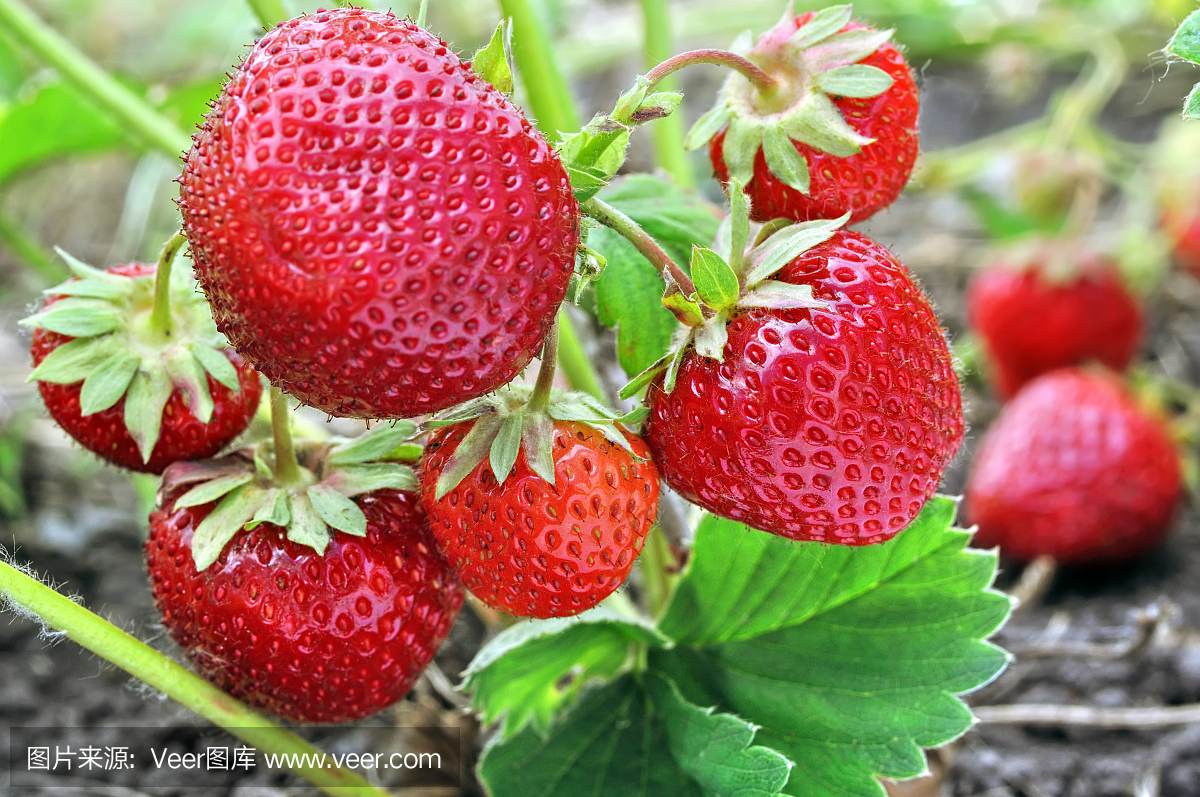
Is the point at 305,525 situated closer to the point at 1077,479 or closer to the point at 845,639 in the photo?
the point at 845,639

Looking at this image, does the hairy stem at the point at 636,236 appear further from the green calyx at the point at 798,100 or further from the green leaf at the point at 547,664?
the green leaf at the point at 547,664

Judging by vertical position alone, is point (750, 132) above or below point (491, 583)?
above

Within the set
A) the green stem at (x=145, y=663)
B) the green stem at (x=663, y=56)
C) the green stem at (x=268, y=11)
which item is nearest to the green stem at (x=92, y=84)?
the green stem at (x=268, y=11)

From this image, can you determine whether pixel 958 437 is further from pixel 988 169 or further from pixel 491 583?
pixel 988 169

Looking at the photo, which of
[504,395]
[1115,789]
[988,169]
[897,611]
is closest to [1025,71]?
[988,169]

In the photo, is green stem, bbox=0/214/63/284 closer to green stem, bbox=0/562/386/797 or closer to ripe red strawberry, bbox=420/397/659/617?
green stem, bbox=0/562/386/797

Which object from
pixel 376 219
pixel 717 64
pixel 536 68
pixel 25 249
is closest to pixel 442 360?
pixel 376 219
